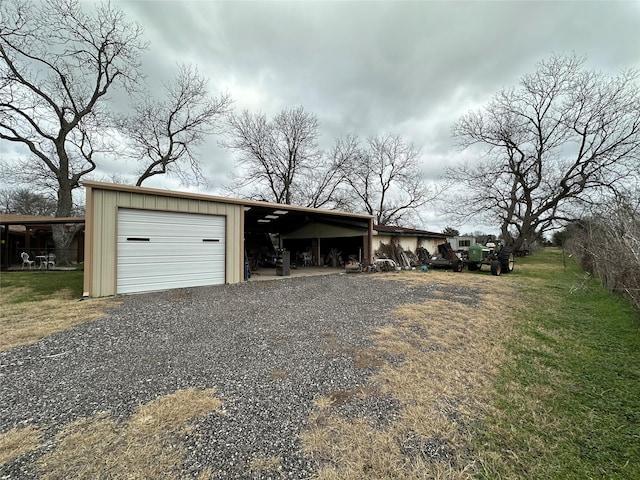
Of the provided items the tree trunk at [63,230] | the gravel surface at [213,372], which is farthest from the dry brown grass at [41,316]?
the tree trunk at [63,230]

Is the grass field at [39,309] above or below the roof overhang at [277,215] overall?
below

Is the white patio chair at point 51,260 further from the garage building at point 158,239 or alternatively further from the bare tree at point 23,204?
the bare tree at point 23,204

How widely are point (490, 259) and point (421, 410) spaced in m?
13.4

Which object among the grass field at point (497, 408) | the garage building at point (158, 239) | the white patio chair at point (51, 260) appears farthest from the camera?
the white patio chair at point (51, 260)

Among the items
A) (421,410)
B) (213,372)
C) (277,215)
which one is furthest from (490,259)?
(213,372)

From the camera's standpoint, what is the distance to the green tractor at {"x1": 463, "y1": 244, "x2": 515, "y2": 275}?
40.8ft

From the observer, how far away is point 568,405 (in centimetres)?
246

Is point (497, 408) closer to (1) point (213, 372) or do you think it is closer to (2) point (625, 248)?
(1) point (213, 372)

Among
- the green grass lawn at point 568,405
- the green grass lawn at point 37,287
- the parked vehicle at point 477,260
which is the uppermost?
the parked vehicle at point 477,260

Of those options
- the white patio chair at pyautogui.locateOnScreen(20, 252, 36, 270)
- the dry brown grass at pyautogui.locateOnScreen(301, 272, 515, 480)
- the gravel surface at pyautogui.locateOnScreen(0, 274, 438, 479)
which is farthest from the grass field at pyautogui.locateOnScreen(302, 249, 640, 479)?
the white patio chair at pyautogui.locateOnScreen(20, 252, 36, 270)

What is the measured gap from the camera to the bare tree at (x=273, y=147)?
2311cm

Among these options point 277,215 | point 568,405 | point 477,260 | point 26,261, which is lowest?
point 568,405

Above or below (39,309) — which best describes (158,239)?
above

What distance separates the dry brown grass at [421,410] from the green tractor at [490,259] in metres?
9.05
